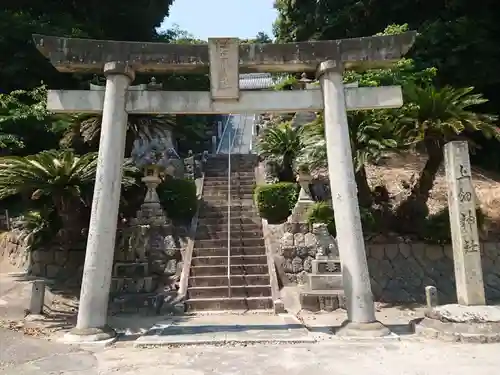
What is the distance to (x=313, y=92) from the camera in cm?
991

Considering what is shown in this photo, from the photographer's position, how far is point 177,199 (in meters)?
16.0

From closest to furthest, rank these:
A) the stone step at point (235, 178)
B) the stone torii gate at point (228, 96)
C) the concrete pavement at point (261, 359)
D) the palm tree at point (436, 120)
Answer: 1. the concrete pavement at point (261, 359)
2. the stone torii gate at point (228, 96)
3. the palm tree at point (436, 120)
4. the stone step at point (235, 178)

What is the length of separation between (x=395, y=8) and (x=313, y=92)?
15126 mm

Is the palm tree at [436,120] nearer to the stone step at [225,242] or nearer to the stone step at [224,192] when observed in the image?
the stone step at [225,242]

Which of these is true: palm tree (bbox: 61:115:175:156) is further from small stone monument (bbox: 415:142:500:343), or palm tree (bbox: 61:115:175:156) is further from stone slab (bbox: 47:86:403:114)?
small stone monument (bbox: 415:142:500:343)

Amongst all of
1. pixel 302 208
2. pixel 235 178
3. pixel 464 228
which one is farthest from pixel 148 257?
pixel 464 228

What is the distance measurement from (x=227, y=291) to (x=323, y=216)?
3.74 m

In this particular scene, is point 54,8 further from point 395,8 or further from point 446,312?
point 446,312

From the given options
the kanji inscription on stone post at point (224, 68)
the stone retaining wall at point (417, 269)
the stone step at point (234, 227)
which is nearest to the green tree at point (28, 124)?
the stone step at point (234, 227)

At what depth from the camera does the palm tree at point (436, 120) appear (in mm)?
13086

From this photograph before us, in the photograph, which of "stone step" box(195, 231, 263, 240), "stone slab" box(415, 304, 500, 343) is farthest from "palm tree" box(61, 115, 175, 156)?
"stone slab" box(415, 304, 500, 343)

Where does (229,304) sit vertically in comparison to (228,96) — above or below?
below

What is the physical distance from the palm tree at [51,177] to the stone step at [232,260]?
140 inches

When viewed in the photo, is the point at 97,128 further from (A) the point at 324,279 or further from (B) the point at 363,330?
(B) the point at 363,330
